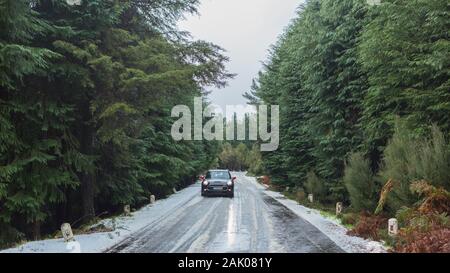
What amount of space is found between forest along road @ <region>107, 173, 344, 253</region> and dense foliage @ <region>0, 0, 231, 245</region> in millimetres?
3083

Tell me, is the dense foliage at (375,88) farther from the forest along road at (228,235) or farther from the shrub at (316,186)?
the forest along road at (228,235)

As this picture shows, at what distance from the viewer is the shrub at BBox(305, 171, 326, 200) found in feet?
81.4

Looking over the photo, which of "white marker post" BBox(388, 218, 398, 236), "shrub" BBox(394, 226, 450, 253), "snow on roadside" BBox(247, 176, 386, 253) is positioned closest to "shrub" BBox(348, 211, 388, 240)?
"snow on roadside" BBox(247, 176, 386, 253)

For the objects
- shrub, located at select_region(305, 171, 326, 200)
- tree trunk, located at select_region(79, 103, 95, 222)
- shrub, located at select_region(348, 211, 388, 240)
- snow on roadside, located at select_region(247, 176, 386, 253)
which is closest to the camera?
snow on roadside, located at select_region(247, 176, 386, 253)

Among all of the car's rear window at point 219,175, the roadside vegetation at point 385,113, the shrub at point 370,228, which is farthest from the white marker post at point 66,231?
the car's rear window at point 219,175

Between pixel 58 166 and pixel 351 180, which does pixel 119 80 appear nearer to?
pixel 58 166

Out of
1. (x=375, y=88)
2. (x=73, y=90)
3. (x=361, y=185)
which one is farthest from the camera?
(x=361, y=185)

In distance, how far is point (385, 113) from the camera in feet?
53.4

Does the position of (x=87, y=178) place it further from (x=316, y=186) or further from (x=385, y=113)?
(x=316, y=186)

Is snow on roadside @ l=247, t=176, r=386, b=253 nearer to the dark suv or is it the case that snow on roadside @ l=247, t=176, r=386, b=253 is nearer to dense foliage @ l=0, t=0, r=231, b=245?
dense foliage @ l=0, t=0, r=231, b=245

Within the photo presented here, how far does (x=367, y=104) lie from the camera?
17.1 metres

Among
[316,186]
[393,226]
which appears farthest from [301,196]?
[393,226]

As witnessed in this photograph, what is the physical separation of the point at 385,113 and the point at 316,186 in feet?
31.5
